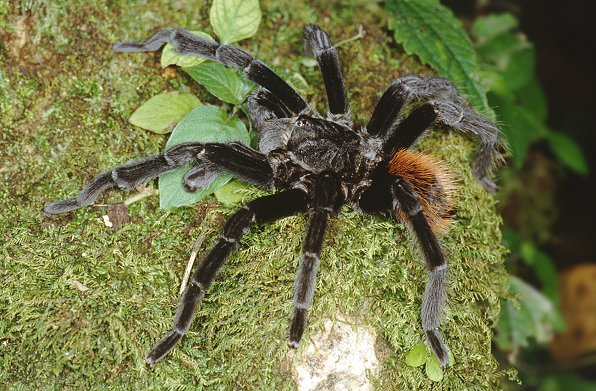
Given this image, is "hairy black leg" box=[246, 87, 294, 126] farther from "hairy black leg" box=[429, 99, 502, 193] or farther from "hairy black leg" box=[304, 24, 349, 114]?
"hairy black leg" box=[429, 99, 502, 193]

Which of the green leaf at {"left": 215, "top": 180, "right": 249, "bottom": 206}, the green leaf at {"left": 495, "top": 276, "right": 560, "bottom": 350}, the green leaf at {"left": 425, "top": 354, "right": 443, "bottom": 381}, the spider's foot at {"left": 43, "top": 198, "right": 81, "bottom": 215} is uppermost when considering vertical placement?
the green leaf at {"left": 215, "top": 180, "right": 249, "bottom": 206}

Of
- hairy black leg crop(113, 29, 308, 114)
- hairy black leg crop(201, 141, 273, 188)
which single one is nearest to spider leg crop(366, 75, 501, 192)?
hairy black leg crop(113, 29, 308, 114)

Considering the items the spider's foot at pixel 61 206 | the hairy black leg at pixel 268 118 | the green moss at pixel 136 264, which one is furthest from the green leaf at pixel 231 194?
the spider's foot at pixel 61 206

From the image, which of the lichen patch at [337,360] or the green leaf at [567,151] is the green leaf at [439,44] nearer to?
the green leaf at [567,151]

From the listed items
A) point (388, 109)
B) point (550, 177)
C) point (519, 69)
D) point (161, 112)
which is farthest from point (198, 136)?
point (550, 177)

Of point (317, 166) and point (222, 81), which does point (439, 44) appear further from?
point (222, 81)

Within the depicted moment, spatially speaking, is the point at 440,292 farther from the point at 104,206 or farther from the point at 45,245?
the point at 45,245

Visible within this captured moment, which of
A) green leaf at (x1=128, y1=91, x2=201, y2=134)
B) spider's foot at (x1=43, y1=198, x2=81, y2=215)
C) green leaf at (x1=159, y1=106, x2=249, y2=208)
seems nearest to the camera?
spider's foot at (x1=43, y1=198, x2=81, y2=215)

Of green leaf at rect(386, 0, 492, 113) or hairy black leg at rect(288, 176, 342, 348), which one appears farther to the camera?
green leaf at rect(386, 0, 492, 113)
